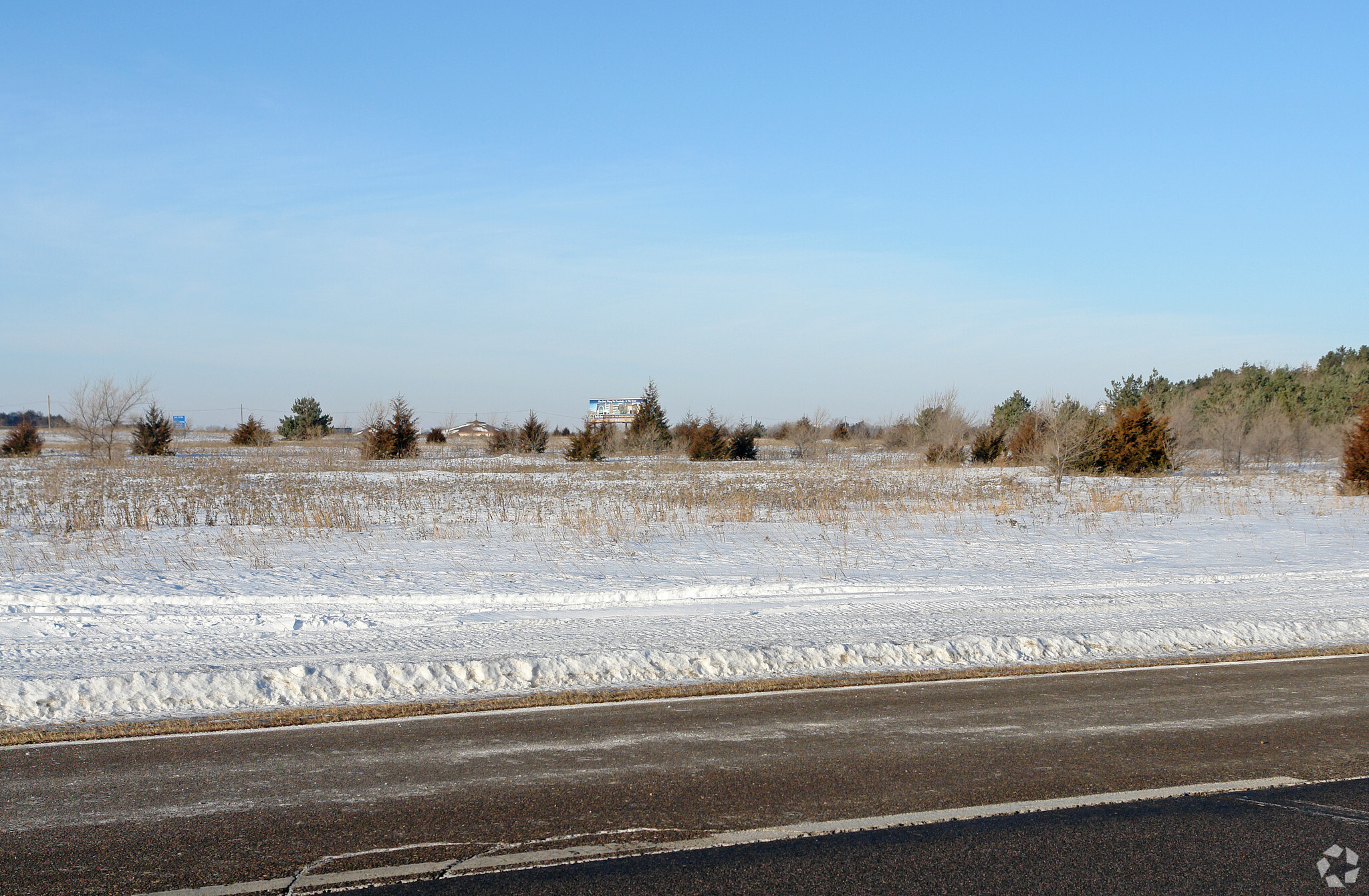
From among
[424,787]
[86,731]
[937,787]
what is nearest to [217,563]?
[86,731]

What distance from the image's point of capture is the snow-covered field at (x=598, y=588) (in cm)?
805

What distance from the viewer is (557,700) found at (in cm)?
719

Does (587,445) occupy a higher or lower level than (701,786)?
higher

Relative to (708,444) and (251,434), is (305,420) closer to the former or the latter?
(251,434)

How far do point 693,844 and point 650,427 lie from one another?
47.6 metres

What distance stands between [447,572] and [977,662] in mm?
7609

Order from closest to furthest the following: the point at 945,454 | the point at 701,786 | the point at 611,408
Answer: the point at 701,786, the point at 945,454, the point at 611,408

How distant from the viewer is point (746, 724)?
6.53m

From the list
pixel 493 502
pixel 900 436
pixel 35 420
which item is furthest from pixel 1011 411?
pixel 35 420

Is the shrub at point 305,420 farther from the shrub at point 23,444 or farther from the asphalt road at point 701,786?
the asphalt road at point 701,786

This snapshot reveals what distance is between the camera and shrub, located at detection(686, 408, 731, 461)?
175 feet

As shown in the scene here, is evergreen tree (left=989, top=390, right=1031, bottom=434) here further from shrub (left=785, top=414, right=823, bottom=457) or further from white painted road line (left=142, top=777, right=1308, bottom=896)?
white painted road line (left=142, top=777, right=1308, bottom=896)
